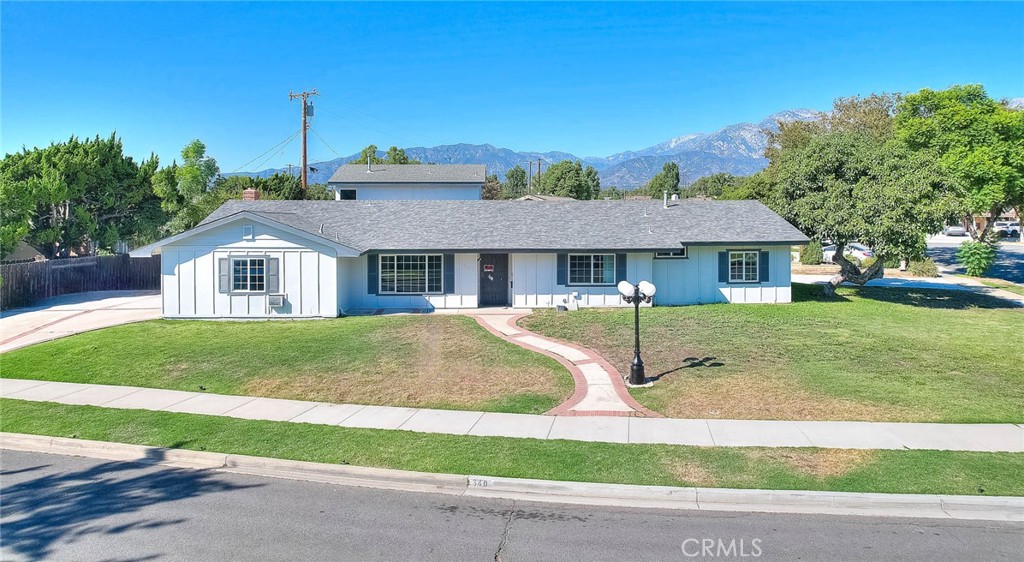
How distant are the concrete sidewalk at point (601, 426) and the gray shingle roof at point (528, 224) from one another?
34.2ft

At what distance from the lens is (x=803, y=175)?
26.8 metres

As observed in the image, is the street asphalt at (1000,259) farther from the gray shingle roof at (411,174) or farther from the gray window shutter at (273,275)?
the gray window shutter at (273,275)

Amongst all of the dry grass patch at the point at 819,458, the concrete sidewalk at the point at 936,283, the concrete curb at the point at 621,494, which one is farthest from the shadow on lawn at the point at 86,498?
the concrete sidewalk at the point at 936,283

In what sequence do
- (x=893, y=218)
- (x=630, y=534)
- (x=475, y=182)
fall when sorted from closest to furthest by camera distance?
(x=630, y=534)
(x=893, y=218)
(x=475, y=182)

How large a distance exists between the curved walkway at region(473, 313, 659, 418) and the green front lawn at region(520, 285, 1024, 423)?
0.40 meters

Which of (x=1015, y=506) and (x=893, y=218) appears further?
(x=893, y=218)

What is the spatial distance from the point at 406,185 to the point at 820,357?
2784cm

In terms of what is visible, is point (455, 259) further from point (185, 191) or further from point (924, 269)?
point (924, 269)

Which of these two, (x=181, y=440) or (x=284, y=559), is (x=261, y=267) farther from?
(x=284, y=559)

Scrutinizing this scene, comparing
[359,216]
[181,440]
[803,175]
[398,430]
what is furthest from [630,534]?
[803,175]

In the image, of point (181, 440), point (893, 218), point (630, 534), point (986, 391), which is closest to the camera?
point (630, 534)

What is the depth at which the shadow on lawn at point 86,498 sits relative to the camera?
21.7 feet

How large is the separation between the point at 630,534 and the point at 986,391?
10064mm

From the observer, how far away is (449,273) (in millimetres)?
23891
